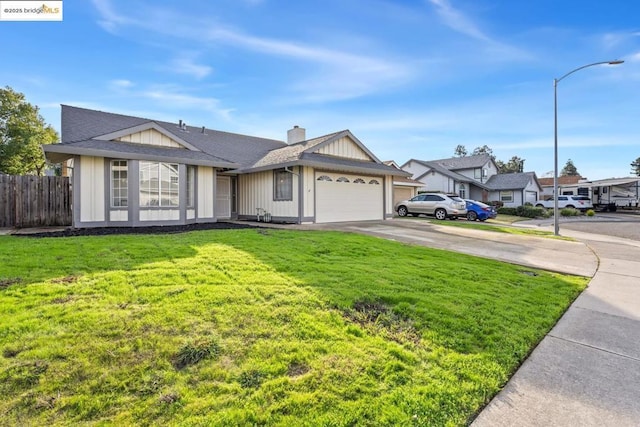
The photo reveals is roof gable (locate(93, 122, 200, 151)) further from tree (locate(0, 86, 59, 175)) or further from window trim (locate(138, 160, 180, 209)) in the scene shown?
tree (locate(0, 86, 59, 175))

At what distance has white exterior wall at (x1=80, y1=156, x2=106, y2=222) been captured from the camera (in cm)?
1112

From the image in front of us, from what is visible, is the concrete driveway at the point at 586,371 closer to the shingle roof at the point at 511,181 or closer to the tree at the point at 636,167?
the shingle roof at the point at 511,181

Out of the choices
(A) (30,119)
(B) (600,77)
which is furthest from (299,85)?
(A) (30,119)

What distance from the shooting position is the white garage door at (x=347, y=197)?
49.7 ft

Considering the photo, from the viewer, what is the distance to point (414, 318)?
371 cm

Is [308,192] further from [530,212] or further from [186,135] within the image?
[530,212]

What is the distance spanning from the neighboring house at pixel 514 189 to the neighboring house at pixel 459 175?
1262 mm

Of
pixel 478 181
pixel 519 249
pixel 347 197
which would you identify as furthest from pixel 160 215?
pixel 478 181

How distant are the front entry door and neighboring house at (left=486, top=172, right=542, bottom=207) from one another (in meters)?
33.0

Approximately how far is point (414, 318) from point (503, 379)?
3.69 ft

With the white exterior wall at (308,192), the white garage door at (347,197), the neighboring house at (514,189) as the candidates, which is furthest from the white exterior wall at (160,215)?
the neighboring house at (514,189)

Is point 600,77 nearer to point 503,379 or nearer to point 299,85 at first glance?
point 299,85

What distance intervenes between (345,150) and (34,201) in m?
13.1

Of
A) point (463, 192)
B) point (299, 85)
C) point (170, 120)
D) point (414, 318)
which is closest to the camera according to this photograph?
point (414, 318)
